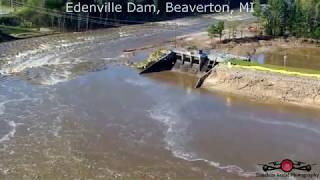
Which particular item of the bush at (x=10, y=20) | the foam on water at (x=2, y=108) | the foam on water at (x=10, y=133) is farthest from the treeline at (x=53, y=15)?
the foam on water at (x=10, y=133)

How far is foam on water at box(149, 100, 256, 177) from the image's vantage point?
32.0 metres

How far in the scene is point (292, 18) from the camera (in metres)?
71.2

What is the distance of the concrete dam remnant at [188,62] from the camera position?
54.0 m

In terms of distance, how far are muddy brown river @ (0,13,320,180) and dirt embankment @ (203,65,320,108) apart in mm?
1500

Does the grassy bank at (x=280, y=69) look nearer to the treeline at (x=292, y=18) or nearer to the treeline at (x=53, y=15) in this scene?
the treeline at (x=292, y=18)

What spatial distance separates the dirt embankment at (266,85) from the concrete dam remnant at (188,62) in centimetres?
334

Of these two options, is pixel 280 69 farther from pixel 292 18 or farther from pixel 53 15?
pixel 53 15

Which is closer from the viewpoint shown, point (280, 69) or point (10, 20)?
point (280, 69)

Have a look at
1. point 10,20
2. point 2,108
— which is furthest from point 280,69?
point 10,20

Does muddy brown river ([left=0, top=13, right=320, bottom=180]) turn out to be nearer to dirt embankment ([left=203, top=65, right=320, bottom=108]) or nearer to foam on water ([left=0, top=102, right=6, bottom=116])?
foam on water ([left=0, top=102, right=6, bottom=116])

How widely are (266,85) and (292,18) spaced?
28.1m

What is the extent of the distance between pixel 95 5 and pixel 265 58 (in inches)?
1265

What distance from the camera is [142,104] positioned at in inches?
1710

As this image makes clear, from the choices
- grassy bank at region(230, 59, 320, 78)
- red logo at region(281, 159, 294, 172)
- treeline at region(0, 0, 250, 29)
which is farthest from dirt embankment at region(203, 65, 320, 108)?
treeline at region(0, 0, 250, 29)
